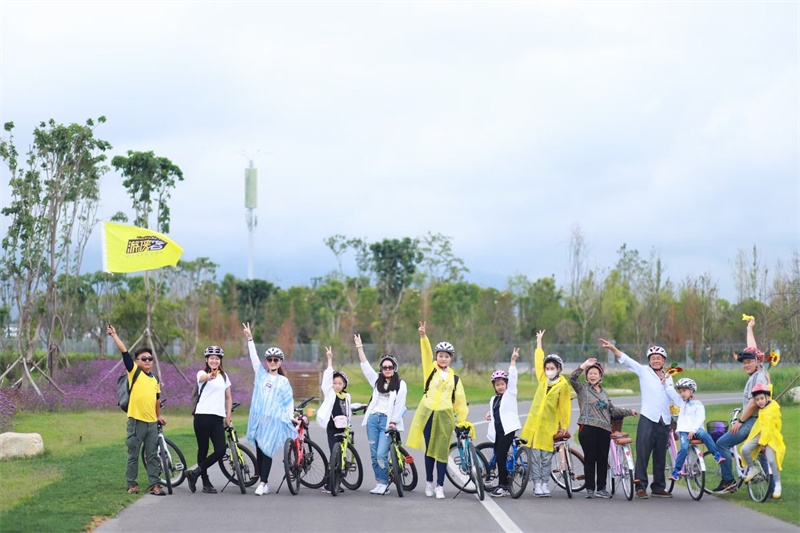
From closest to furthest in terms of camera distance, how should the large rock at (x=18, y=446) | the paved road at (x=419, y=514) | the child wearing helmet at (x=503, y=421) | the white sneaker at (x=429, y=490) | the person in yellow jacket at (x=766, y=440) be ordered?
the paved road at (x=419, y=514) < the person in yellow jacket at (x=766, y=440) < the white sneaker at (x=429, y=490) < the child wearing helmet at (x=503, y=421) < the large rock at (x=18, y=446)

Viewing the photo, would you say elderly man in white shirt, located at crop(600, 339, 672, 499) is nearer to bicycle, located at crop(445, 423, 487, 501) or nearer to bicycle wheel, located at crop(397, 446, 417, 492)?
bicycle, located at crop(445, 423, 487, 501)

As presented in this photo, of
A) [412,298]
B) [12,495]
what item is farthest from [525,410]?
[412,298]

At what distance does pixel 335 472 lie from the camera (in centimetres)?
1299

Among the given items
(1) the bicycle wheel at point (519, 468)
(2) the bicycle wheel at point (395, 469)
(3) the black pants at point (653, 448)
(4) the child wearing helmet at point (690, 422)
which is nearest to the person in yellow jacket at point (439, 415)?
(2) the bicycle wheel at point (395, 469)

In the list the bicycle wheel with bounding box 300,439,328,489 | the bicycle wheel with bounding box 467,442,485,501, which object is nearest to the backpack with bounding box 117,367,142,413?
the bicycle wheel with bounding box 300,439,328,489

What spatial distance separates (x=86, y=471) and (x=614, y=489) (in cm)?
792

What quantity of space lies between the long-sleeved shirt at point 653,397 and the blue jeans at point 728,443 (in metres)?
0.78

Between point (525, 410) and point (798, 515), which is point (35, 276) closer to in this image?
point (525, 410)

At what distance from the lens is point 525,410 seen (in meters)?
→ 35.4

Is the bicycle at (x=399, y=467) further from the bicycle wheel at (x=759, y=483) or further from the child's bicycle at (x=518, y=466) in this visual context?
the bicycle wheel at (x=759, y=483)

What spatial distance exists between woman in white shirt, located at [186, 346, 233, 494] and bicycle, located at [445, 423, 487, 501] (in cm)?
308

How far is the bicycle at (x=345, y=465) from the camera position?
1296 centimetres

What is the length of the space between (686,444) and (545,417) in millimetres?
1880

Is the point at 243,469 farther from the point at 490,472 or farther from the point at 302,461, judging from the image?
the point at 490,472
